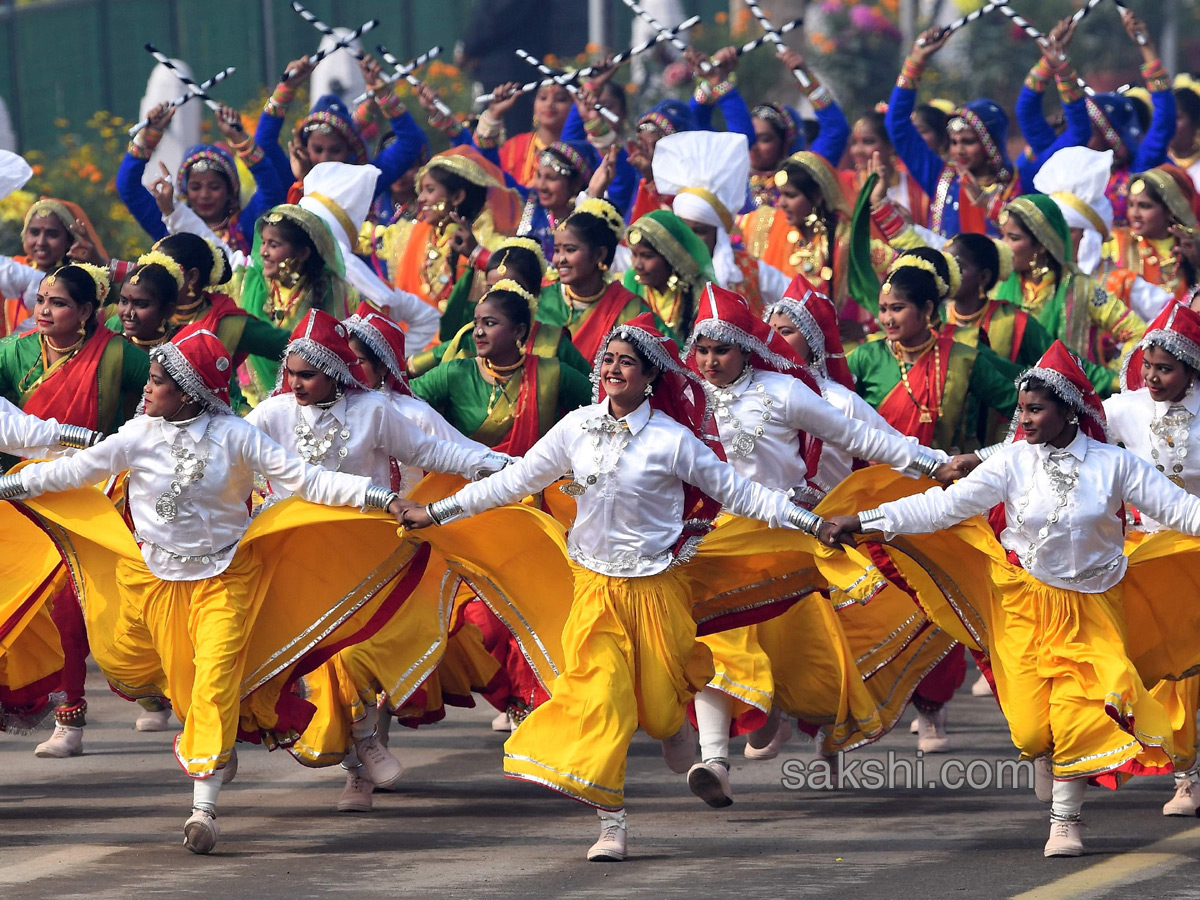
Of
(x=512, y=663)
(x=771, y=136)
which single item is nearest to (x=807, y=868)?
(x=512, y=663)

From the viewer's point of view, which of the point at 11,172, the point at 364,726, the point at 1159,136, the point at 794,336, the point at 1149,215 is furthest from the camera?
the point at 1159,136

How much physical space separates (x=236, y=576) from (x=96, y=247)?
10.6 ft

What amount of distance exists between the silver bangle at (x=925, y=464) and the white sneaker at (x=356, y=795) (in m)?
2.11

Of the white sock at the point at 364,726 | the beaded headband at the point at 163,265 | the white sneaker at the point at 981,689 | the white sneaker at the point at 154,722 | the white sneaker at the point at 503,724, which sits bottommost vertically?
the white sneaker at the point at 981,689

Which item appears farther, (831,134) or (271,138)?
(831,134)

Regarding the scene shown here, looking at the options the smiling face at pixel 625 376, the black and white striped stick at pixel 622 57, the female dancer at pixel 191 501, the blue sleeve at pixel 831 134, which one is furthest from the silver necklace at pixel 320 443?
the blue sleeve at pixel 831 134

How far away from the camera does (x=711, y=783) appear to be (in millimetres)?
7613

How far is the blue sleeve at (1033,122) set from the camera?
13.9 metres

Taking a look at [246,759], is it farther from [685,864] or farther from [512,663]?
[685,864]

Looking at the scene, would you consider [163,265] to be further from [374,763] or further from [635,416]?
[635,416]

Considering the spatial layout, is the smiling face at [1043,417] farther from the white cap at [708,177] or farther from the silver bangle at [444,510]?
the white cap at [708,177]

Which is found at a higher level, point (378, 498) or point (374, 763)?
point (378, 498)

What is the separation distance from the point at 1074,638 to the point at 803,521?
2.93ft

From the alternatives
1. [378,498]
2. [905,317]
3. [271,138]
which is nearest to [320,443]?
[378,498]
